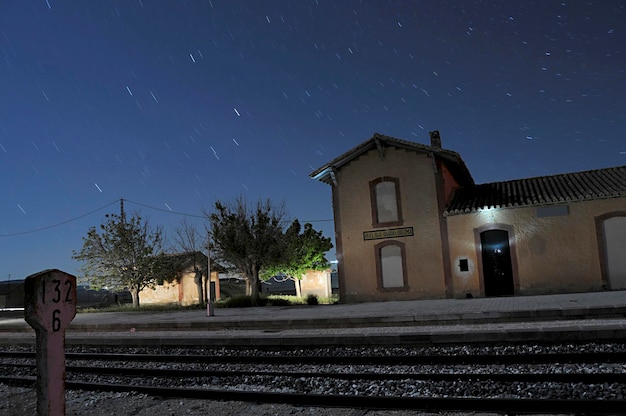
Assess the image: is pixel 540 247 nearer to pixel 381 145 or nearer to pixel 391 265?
pixel 391 265

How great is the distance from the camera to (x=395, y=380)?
7.25 m

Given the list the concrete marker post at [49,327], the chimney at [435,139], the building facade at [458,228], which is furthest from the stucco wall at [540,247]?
the concrete marker post at [49,327]

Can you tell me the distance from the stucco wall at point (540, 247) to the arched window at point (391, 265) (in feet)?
6.92

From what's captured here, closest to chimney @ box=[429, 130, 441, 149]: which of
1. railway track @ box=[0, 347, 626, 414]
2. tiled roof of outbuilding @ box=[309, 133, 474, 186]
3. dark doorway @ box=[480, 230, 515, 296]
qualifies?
tiled roof of outbuilding @ box=[309, 133, 474, 186]

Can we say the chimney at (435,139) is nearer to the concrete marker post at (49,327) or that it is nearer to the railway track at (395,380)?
the railway track at (395,380)

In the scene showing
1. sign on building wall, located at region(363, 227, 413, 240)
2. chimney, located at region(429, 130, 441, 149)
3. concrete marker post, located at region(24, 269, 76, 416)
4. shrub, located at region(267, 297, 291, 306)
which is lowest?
shrub, located at region(267, 297, 291, 306)

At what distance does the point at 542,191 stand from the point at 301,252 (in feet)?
38.6

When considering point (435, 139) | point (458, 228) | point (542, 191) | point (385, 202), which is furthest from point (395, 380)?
point (435, 139)

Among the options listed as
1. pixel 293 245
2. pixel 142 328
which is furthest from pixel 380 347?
pixel 293 245

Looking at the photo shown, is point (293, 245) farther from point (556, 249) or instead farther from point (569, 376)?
point (569, 376)

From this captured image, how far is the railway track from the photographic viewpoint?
227 inches

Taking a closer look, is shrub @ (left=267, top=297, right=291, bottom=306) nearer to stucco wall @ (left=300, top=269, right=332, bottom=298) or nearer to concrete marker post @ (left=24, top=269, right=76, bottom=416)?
stucco wall @ (left=300, top=269, right=332, bottom=298)

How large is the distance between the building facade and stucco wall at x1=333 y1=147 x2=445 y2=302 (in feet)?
0.14

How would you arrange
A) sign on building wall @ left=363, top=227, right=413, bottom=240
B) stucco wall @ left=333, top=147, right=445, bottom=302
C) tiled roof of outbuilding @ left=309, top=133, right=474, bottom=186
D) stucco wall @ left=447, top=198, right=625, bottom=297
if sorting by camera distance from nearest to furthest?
1. stucco wall @ left=447, top=198, right=625, bottom=297
2. stucco wall @ left=333, top=147, right=445, bottom=302
3. tiled roof of outbuilding @ left=309, top=133, right=474, bottom=186
4. sign on building wall @ left=363, top=227, right=413, bottom=240
